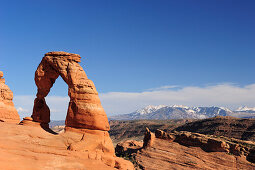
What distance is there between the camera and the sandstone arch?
21.9 metres

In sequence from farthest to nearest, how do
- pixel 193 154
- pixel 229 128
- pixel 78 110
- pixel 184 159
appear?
pixel 229 128, pixel 193 154, pixel 184 159, pixel 78 110

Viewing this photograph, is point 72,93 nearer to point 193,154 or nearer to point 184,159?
point 184,159

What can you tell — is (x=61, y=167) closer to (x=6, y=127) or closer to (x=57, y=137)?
(x=57, y=137)

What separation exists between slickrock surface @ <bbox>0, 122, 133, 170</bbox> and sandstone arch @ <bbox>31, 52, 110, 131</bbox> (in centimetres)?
157

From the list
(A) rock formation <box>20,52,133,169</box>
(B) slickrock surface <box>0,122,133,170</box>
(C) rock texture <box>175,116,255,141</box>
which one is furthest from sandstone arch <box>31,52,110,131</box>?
(C) rock texture <box>175,116,255,141</box>

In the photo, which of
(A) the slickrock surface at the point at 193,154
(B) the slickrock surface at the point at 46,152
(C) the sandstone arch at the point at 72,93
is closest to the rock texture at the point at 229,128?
(A) the slickrock surface at the point at 193,154

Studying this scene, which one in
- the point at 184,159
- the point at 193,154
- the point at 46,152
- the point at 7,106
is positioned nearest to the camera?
the point at 46,152

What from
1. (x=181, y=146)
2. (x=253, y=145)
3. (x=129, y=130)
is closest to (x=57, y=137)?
(x=181, y=146)

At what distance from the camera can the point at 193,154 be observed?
32562 millimetres

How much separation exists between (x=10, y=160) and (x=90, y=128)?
9248 millimetres

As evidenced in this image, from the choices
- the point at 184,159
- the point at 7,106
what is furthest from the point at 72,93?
the point at 184,159

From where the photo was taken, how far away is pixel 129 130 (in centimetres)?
12625

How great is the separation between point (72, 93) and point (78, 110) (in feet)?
6.58

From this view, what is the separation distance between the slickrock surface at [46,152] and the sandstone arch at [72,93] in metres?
1.57
